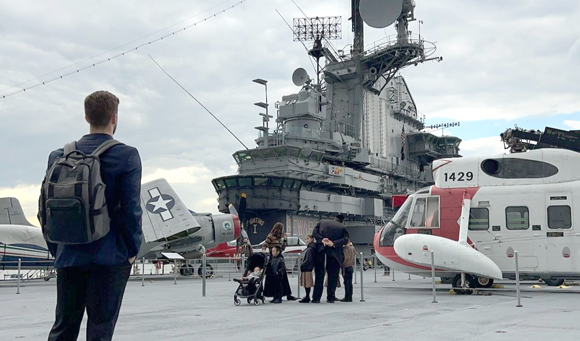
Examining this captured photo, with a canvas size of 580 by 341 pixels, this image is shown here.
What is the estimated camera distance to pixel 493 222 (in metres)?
14.1

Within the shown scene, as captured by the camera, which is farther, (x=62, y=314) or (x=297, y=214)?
(x=297, y=214)

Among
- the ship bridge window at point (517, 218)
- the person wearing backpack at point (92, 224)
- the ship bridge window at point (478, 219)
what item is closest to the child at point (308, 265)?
the ship bridge window at point (478, 219)

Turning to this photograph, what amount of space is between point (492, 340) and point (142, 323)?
186 inches

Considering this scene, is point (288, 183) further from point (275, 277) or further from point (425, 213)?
point (275, 277)

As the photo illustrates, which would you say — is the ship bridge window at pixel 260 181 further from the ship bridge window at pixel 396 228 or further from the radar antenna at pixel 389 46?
the ship bridge window at pixel 396 228

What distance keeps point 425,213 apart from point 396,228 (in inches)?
34.1

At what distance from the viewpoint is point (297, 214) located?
155ft

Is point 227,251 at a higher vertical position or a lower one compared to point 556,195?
lower

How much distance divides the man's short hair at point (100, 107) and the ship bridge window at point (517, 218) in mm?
12495

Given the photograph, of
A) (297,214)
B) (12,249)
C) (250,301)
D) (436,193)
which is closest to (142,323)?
(250,301)

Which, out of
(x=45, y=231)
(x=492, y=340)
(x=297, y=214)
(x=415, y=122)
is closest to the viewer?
(x=45, y=231)

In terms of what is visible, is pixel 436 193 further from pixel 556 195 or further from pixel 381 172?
pixel 381 172

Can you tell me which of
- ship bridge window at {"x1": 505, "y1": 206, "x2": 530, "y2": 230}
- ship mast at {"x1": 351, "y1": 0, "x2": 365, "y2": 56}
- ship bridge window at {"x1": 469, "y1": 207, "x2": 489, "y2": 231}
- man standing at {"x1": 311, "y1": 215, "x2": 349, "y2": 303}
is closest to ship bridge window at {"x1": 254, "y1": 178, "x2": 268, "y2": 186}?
ship mast at {"x1": 351, "y1": 0, "x2": 365, "y2": 56}

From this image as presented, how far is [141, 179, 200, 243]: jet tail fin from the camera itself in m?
22.3
